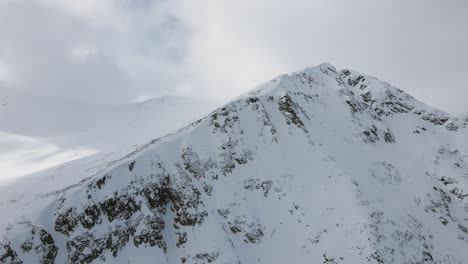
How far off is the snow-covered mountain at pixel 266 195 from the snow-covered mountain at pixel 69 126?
880 inches

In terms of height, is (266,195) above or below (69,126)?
below

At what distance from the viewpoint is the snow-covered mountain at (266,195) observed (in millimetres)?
59969

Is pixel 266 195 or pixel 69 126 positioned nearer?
pixel 266 195

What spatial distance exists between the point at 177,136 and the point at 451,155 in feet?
182

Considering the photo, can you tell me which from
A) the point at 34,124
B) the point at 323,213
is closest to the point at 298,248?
the point at 323,213

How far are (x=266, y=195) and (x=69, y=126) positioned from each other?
103m

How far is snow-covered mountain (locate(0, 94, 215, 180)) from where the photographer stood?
111213mm

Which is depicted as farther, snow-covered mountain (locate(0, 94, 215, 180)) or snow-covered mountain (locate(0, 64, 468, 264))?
snow-covered mountain (locate(0, 94, 215, 180))

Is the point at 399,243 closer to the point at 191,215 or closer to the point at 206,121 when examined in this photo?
the point at 191,215

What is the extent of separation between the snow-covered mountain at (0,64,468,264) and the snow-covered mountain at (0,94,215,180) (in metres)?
22.3

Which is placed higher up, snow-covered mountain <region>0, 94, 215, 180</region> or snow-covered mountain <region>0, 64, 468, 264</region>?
snow-covered mountain <region>0, 94, 215, 180</region>

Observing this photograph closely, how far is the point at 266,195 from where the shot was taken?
72.2 m

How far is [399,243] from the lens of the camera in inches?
2527

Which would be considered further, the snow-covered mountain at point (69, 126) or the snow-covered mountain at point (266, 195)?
the snow-covered mountain at point (69, 126)
